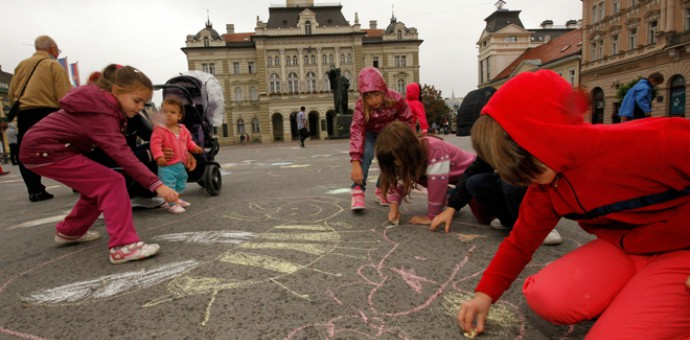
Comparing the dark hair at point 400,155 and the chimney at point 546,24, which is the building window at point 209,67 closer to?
the chimney at point 546,24

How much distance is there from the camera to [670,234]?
1.11 metres

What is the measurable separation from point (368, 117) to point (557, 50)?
3616 cm

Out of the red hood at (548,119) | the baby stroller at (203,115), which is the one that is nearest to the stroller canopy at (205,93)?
the baby stroller at (203,115)

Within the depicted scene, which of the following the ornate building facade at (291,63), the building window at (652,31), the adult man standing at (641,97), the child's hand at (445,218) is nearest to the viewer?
the child's hand at (445,218)

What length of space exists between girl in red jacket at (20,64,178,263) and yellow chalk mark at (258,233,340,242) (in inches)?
25.5

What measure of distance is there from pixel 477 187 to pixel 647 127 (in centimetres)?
120

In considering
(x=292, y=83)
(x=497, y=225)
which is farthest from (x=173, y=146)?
(x=292, y=83)

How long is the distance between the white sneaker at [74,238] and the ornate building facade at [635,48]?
2177 centimetres

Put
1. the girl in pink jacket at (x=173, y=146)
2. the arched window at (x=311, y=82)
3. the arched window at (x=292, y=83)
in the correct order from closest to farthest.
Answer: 1. the girl in pink jacket at (x=173, y=146)
2. the arched window at (x=311, y=82)
3. the arched window at (x=292, y=83)

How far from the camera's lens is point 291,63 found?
44781 mm

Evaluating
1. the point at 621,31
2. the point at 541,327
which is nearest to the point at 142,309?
the point at 541,327

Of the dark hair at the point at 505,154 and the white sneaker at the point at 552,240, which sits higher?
the dark hair at the point at 505,154

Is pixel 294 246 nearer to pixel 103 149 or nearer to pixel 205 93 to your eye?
pixel 103 149

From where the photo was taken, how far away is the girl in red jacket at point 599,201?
1.04m
